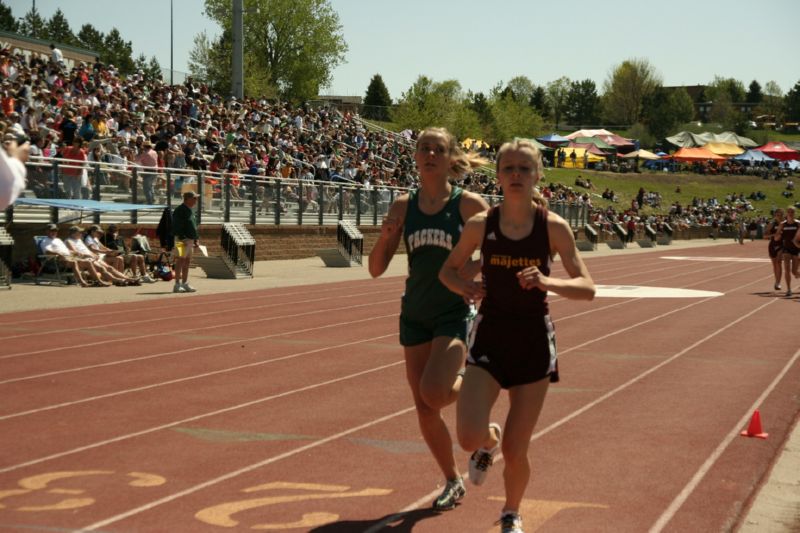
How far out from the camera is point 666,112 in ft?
504

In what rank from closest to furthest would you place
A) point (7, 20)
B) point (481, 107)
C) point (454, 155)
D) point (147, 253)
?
1. point (454, 155)
2. point (147, 253)
3. point (481, 107)
4. point (7, 20)

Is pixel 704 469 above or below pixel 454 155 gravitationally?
below

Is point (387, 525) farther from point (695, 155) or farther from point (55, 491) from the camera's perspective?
point (695, 155)

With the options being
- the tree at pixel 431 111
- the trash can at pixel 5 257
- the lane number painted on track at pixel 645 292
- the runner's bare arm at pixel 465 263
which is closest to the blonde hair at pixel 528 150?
the runner's bare arm at pixel 465 263

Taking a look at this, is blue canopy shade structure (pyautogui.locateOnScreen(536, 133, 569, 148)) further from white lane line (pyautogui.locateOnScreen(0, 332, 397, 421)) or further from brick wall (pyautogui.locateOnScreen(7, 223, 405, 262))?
white lane line (pyautogui.locateOnScreen(0, 332, 397, 421))

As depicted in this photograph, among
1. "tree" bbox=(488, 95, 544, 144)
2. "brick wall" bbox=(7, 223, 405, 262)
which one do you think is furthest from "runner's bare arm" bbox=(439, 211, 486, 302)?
"tree" bbox=(488, 95, 544, 144)

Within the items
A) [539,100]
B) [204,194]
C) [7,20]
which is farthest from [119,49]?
[204,194]

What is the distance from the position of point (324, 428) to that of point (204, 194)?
20.6 m

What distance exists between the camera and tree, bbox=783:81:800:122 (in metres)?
192

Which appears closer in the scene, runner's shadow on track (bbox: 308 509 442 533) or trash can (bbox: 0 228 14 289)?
runner's shadow on track (bbox: 308 509 442 533)

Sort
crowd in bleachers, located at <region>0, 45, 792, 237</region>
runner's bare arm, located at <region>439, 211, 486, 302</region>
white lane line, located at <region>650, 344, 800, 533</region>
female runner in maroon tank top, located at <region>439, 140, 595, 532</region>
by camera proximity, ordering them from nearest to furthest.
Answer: female runner in maroon tank top, located at <region>439, 140, 595, 532</region> → runner's bare arm, located at <region>439, 211, 486, 302</region> → white lane line, located at <region>650, 344, 800, 533</region> → crowd in bleachers, located at <region>0, 45, 792, 237</region>

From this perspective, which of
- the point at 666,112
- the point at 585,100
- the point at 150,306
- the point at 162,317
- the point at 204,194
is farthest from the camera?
the point at 585,100

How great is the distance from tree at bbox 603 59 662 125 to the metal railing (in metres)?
138

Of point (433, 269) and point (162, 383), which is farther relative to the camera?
point (162, 383)
